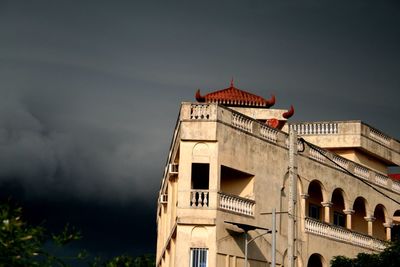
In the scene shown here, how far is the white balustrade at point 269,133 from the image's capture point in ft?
132

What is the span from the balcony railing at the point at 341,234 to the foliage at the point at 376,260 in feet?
5.73

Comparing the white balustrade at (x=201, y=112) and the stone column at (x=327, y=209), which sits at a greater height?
the white balustrade at (x=201, y=112)

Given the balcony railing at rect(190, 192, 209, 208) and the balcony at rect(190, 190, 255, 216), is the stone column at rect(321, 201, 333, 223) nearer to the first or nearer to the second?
the balcony at rect(190, 190, 255, 216)

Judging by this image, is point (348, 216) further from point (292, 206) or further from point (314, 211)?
point (292, 206)

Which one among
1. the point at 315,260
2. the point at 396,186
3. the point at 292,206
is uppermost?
the point at 396,186

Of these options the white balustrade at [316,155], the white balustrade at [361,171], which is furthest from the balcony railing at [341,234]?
the white balustrade at [361,171]

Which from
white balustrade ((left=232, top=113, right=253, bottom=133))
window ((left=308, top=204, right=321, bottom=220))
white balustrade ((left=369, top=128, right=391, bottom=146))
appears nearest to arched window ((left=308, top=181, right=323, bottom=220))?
window ((left=308, top=204, right=321, bottom=220))

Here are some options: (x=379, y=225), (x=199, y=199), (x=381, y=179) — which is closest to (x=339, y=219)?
(x=381, y=179)

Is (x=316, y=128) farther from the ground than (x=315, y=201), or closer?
farther from the ground

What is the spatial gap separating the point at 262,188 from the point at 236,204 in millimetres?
2174

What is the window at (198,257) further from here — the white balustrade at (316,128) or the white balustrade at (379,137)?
the white balustrade at (379,137)

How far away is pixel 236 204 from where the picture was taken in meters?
37.8

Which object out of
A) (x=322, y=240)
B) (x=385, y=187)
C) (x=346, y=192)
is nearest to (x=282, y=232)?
(x=322, y=240)

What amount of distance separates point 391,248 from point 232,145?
31.7 ft
